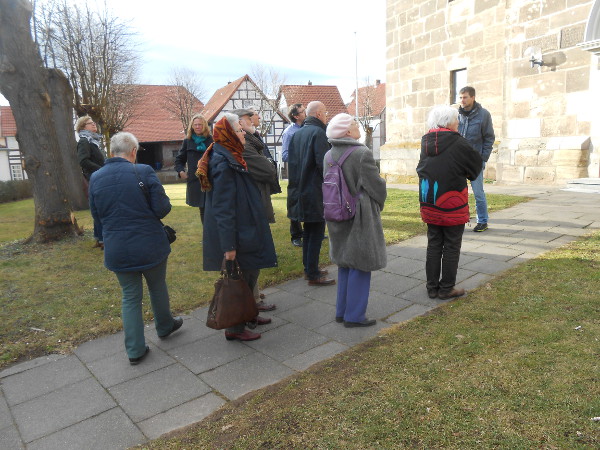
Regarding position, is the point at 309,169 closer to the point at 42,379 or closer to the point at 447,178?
the point at 447,178

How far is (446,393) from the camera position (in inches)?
107

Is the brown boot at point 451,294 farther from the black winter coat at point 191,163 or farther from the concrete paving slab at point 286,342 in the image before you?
the black winter coat at point 191,163

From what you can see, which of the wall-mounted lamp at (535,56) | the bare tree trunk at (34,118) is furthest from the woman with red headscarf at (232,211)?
the wall-mounted lamp at (535,56)

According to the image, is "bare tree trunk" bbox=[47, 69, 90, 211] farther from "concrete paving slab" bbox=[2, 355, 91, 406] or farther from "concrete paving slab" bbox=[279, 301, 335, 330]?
"concrete paving slab" bbox=[279, 301, 335, 330]

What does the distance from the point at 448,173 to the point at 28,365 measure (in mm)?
3874

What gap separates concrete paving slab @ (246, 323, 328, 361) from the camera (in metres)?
3.53

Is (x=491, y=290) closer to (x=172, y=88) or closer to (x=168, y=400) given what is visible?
(x=168, y=400)

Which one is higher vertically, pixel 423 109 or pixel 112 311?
pixel 423 109

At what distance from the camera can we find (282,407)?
274cm

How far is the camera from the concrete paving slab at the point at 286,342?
353 centimetres

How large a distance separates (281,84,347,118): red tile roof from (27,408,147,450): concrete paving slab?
1700 inches

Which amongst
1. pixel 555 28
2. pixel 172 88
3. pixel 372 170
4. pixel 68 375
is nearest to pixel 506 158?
pixel 555 28

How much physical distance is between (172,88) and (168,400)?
4845 cm

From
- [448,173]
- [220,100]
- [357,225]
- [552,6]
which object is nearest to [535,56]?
[552,6]
